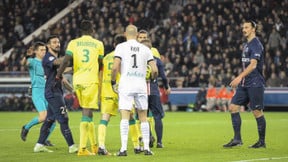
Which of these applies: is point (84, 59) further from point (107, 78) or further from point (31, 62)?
point (31, 62)

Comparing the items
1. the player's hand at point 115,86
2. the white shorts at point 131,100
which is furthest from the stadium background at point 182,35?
the white shorts at point 131,100

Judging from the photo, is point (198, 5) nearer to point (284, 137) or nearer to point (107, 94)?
point (284, 137)

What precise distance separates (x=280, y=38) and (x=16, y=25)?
16.9 m

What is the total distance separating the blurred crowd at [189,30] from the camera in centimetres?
3475

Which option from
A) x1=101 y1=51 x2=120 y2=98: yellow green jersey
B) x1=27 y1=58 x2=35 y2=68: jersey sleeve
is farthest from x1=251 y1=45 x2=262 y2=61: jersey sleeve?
x1=27 y1=58 x2=35 y2=68: jersey sleeve

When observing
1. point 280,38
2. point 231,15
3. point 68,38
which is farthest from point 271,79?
point 68,38

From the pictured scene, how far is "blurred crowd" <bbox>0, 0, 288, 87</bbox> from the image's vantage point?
114 feet

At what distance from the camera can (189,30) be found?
37688mm

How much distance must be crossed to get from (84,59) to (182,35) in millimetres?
24700

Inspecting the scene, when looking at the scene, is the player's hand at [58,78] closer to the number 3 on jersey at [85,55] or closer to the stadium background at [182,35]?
the number 3 on jersey at [85,55]

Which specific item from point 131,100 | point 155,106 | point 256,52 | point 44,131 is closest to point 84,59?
point 131,100

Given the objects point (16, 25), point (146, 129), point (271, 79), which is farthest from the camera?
point (16, 25)

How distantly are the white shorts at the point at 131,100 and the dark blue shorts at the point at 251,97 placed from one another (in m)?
3.08

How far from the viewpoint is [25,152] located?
47.9 ft
